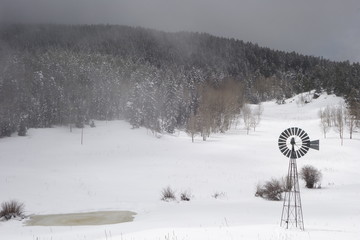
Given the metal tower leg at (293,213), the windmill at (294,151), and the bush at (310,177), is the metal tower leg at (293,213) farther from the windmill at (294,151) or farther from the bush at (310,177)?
the bush at (310,177)

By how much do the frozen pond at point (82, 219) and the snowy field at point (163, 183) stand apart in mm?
959

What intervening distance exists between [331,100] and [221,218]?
117 m

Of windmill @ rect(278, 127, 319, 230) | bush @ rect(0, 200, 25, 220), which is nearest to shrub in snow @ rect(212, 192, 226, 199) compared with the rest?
windmill @ rect(278, 127, 319, 230)

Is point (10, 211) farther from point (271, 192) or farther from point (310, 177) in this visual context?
point (310, 177)

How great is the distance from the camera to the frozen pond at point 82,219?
21016 mm

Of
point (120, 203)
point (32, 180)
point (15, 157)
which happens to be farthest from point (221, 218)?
point (15, 157)

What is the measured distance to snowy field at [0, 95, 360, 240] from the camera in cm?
1712

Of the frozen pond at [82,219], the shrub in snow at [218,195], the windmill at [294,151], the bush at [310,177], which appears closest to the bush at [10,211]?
the frozen pond at [82,219]

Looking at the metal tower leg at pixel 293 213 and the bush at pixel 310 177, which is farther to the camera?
the bush at pixel 310 177

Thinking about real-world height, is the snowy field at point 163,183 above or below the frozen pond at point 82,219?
above

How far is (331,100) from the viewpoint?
124 metres

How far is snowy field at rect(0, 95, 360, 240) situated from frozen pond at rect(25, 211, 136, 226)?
3.15 feet

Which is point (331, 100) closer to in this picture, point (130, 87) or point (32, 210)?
point (130, 87)

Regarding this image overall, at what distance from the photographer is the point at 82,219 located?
22.3 metres
